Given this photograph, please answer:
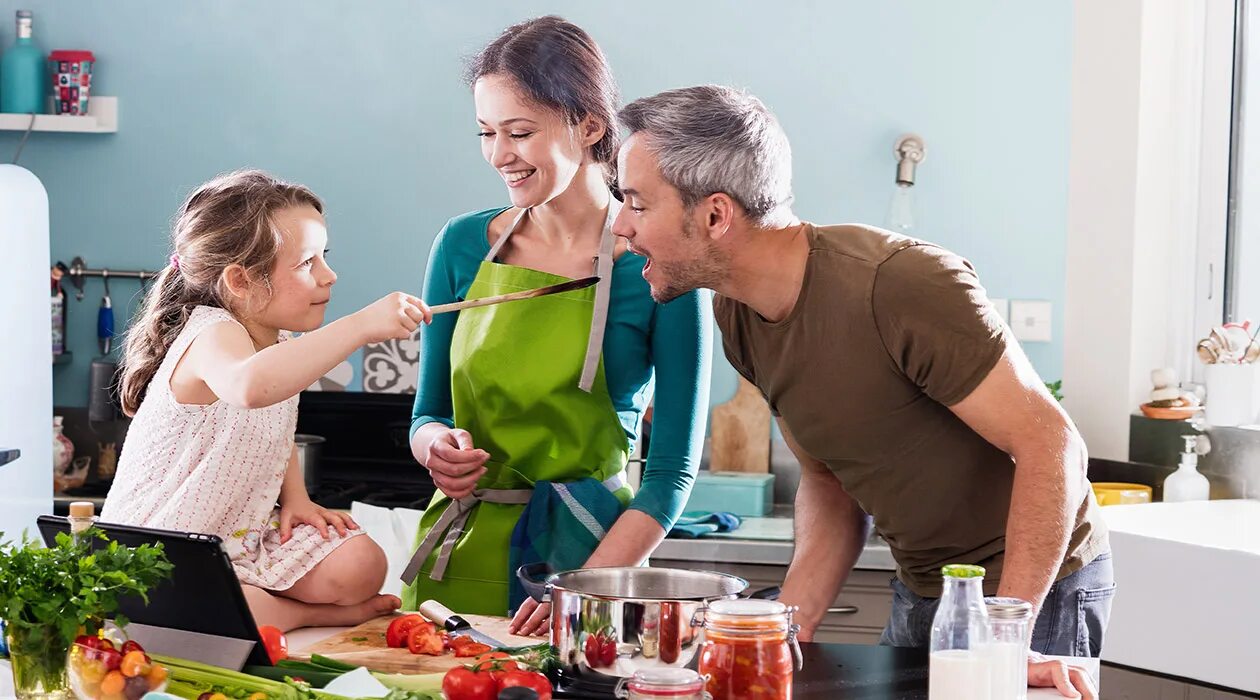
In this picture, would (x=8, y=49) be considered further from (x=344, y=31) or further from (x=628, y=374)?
(x=628, y=374)

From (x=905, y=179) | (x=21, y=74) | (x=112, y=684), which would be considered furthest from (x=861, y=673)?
(x=21, y=74)

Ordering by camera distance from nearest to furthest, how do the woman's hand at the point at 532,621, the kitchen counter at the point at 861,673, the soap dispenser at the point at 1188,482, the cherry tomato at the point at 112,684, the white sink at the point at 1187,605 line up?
1. the cherry tomato at the point at 112,684
2. the kitchen counter at the point at 861,673
3. the woman's hand at the point at 532,621
4. the white sink at the point at 1187,605
5. the soap dispenser at the point at 1188,482

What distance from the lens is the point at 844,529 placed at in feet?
6.02

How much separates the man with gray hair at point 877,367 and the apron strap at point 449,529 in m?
0.42

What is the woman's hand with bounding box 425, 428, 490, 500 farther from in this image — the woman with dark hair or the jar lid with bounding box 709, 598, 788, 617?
the jar lid with bounding box 709, 598, 788, 617

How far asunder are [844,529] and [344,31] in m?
2.47

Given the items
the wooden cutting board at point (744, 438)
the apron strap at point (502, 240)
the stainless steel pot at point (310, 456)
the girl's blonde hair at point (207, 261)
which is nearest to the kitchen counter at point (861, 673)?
the girl's blonde hair at point (207, 261)

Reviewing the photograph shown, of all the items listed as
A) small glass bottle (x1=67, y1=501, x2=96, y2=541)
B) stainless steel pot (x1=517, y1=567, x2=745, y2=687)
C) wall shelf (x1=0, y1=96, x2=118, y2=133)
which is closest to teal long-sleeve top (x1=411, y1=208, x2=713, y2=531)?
stainless steel pot (x1=517, y1=567, x2=745, y2=687)

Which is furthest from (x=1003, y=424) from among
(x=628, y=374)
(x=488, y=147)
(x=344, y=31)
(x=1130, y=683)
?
(x=344, y=31)

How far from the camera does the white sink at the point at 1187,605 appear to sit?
7.52 feet

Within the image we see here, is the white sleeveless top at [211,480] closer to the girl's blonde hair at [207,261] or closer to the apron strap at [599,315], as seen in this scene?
the girl's blonde hair at [207,261]

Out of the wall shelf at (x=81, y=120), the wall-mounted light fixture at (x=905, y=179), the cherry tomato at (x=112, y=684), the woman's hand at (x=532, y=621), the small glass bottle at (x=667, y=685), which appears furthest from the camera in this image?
the wall shelf at (x=81, y=120)

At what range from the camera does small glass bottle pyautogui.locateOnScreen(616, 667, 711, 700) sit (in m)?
1.14

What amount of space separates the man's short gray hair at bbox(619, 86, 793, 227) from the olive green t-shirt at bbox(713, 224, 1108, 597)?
102 mm
